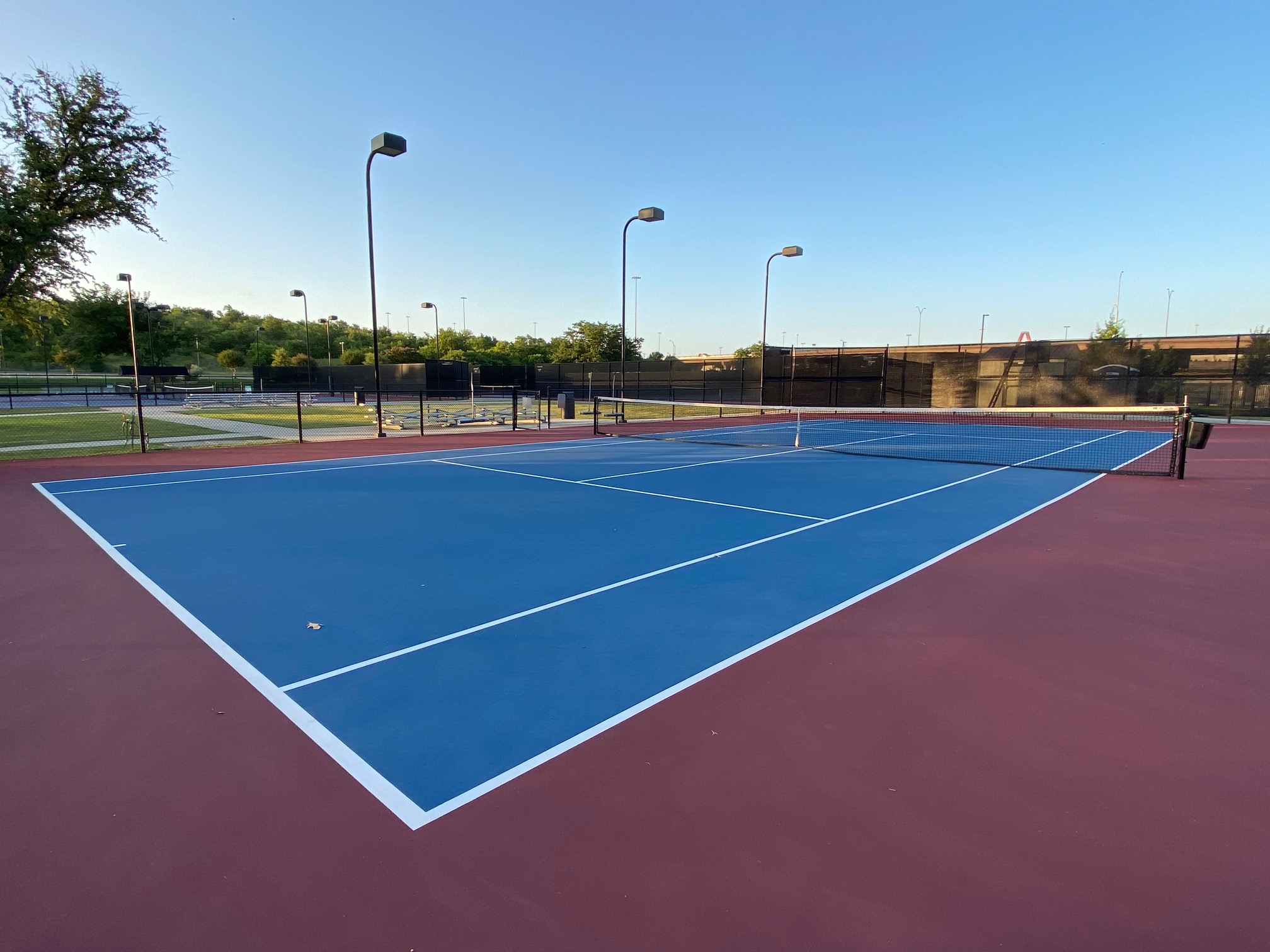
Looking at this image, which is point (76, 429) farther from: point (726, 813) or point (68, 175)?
point (726, 813)

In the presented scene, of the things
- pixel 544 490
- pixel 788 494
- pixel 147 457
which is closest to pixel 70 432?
pixel 147 457

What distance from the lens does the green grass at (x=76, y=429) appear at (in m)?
17.7

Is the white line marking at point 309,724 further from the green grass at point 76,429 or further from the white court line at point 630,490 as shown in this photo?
the green grass at point 76,429

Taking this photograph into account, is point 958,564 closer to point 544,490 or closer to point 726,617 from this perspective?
point 726,617

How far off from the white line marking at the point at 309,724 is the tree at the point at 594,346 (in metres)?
63.5

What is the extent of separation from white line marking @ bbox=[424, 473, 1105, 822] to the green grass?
1758 centimetres

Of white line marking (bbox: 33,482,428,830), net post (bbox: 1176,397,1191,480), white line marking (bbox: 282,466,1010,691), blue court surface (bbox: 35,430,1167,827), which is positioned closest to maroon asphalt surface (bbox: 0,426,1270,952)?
white line marking (bbox: 33,482,428,830)

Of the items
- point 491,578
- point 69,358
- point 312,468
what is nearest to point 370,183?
point 312,468

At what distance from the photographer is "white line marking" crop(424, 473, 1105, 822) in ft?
9.15

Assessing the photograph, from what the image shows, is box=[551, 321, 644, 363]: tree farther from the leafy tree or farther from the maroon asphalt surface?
the maroon asphalt surface

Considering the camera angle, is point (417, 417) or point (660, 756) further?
point (417, 417)

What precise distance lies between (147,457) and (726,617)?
15.2 meters

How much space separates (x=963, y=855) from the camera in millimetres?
2498

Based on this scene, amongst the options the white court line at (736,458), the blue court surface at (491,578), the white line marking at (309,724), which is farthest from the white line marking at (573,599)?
the white court line at (736,458)
